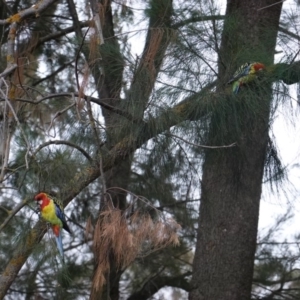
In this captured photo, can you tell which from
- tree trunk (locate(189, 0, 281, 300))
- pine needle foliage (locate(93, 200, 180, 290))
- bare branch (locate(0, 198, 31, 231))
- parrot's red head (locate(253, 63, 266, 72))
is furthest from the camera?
tree trunk (locate(189, 0, 281, 300))

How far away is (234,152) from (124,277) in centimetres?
207

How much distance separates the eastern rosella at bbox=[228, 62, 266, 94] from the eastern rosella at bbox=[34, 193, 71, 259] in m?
0.78

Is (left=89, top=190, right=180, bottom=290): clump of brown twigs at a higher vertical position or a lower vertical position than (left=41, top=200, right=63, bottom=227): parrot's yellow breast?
lower

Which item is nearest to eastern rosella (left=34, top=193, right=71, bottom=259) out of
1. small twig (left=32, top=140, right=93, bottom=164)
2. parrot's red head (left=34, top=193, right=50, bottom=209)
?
parrot's red head (left=34, top=193, right=50, bottom=209)

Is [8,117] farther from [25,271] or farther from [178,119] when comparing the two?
[25,271]

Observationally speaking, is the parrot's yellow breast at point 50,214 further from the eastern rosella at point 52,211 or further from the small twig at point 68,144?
the small twig at point 68,144

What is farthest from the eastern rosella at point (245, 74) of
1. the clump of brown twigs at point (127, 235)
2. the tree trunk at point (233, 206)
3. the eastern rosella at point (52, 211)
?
the eastern rosella at point (52, 211)

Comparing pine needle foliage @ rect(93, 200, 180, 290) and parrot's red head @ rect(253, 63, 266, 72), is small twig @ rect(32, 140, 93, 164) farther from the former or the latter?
parrot's red head @ rect(253, 63, 266, 72)

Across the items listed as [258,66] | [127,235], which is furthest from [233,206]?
[127,235]

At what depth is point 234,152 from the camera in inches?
145

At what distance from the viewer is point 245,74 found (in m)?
3.29

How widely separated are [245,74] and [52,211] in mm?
859

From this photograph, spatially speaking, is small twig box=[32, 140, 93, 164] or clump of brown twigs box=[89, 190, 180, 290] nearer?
clump of brown twigs box=[89, 190, 180, 290]

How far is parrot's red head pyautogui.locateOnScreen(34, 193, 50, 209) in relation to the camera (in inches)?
127
